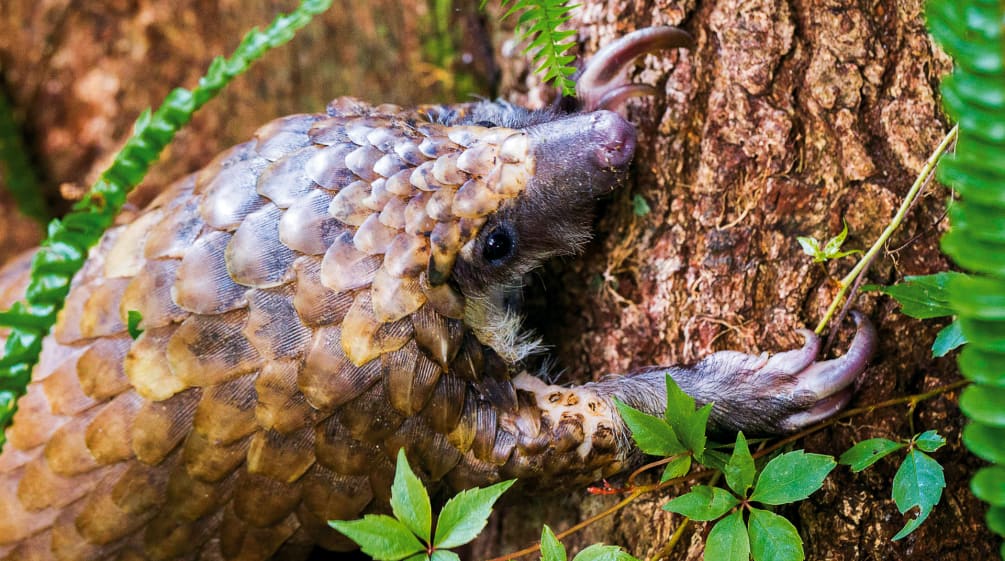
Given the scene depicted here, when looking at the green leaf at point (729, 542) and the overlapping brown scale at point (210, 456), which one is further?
the overlapping brown scale at point (210, 456)

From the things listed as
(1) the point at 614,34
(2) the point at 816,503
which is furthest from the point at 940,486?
(1) the point at 614,34

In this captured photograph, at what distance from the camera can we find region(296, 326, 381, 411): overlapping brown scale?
2.19 metres

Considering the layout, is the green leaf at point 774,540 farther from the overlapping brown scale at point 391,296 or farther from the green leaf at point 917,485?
the overlapping brown scale at point 391,296

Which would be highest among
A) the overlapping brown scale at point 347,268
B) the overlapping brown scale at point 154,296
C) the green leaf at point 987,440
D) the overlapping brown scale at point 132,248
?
the overlapping brown scale at point 132,248

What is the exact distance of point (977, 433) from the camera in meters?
1.20

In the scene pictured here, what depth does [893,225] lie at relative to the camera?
2035mm

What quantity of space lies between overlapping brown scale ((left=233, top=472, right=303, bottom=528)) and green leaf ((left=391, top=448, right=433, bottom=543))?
0.71 metres

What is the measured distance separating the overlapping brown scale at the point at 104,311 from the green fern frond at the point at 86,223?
3.6 inches

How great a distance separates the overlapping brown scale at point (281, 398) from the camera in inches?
87.2

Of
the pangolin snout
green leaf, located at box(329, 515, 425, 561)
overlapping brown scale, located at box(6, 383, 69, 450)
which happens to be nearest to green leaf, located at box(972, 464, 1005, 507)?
green leaf, located at box(329, 515, 425, 561)

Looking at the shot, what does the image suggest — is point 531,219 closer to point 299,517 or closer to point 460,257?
point 460,257

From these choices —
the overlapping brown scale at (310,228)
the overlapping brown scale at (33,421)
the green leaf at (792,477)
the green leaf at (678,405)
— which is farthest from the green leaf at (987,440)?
the overlapping brown scale at (33,421)

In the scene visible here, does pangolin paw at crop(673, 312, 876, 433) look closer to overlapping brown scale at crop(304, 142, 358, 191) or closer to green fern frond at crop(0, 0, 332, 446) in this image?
overlapping brown scale at crop(304, 142, 358, 191)

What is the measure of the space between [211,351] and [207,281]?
0.19 metres
